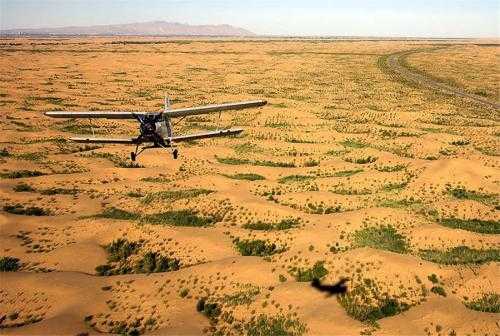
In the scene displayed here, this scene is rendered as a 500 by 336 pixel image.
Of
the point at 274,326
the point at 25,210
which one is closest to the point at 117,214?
the point at 25,210

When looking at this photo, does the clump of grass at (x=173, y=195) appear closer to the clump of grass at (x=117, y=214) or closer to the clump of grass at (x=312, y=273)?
the clump of grass at (x=117, y=214)

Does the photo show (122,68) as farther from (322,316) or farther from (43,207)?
(322,316)

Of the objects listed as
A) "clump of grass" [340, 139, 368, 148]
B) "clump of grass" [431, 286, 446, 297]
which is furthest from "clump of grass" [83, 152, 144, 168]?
"clump of grass" [431, 286, 446, 297]

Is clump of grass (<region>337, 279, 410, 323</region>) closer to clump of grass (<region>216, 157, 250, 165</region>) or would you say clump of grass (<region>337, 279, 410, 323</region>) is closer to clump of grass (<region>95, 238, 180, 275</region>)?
clump of grass (<region>95, 238, 180, 275</region>)

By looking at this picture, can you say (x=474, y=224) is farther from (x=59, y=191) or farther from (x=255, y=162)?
(x=59, y=191)

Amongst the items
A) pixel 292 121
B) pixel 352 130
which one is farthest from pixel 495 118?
pixel 292 121
